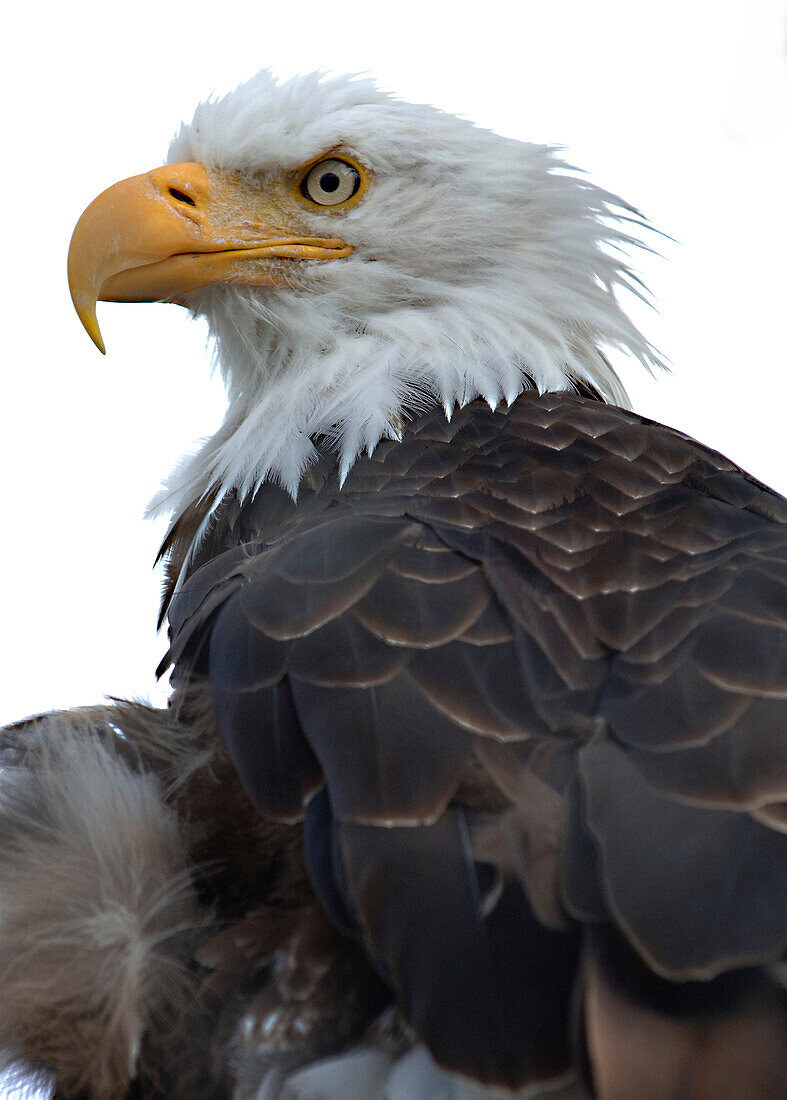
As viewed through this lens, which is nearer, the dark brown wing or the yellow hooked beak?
the dark brown wing

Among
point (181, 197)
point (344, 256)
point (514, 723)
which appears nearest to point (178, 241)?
point (181, 197)

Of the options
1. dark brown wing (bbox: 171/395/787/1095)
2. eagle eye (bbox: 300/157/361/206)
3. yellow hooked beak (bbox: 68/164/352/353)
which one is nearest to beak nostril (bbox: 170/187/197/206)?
yellow hooked beak (bbox: 68/164/352/353)

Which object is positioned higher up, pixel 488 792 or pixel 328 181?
pixel 328 181

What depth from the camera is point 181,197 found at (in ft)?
6.44

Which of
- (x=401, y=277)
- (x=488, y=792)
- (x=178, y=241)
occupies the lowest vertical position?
(x=488, y=792)

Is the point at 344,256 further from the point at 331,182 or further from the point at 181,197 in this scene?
the point at 181,197

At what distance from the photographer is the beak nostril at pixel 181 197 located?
6.42 ft

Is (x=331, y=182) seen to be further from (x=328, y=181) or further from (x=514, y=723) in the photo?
(x=514, y=723)

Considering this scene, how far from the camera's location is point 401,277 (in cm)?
199

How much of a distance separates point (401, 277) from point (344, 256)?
0.11 m

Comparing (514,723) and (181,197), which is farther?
(181,197)

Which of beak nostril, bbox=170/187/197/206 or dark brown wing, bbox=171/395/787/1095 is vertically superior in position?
beak nostril, bbox=170/187/197/206

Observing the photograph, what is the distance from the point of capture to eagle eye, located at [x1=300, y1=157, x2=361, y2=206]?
2006mm

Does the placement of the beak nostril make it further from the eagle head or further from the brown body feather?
the brown body feather
